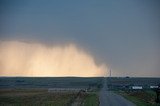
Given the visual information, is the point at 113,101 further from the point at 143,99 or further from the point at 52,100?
the point at 52,100

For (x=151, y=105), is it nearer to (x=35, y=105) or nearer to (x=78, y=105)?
(x=78, y=105)

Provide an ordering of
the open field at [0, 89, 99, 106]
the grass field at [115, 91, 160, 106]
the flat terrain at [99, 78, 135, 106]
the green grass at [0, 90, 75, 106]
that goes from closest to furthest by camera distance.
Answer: the flat terrain at [99, 78, 135, 106] < the open field at [0, 89, 99, 106] < the grass field at [115, 91, 160, 106] < the green grass at [0, 90, 75, 106]

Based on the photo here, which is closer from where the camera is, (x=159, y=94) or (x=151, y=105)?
(x=151, y=105)

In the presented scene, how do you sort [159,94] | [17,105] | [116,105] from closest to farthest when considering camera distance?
[116,105]
[17,105]
[159,94]

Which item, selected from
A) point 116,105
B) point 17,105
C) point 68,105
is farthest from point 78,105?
point 17,105

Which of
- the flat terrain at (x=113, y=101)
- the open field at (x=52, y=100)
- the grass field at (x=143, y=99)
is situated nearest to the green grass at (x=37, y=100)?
the open field at (x=52, y=100)

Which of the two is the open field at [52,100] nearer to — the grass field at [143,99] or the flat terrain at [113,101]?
the flat terrain at [113,101]

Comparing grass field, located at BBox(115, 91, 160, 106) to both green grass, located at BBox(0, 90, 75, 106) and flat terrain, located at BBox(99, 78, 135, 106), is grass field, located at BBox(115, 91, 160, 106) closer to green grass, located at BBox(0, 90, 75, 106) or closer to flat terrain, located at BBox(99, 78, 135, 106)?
flat terrain, located at BBox(99, 78, 135, 106)

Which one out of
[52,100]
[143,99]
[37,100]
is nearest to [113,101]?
[143,99]

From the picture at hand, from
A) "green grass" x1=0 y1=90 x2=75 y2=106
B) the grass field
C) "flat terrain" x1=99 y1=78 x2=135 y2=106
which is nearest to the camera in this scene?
"flat terrain" x1=99 y1=78 x2=135 y2=106

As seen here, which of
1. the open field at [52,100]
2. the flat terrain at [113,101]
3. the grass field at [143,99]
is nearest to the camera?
the flat terrain at [113,101]

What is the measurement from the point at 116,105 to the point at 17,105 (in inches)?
774

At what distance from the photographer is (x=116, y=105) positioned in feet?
260

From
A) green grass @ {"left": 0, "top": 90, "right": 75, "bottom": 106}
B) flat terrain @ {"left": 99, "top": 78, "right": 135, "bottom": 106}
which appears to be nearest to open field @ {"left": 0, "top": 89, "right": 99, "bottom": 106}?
green grass @ {"left": 0, "top": 90, "right": 75, "bottom": 106}
